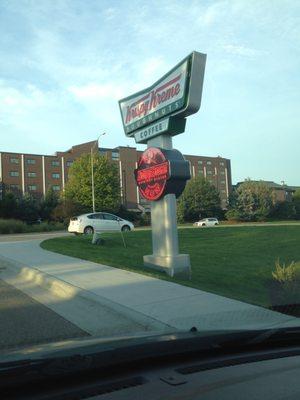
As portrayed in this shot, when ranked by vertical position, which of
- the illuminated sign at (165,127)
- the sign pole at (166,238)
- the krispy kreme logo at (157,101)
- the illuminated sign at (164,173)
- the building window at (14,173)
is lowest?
the sign pole at (166,238)

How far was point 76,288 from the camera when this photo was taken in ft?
32.7

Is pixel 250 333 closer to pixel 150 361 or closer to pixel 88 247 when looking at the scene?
pixel 150 361

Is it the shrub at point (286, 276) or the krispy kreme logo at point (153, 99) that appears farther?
Answer: the krispy kreme logo at point (153, 99)

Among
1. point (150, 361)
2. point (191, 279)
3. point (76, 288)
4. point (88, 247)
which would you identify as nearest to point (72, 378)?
point (150, 361)

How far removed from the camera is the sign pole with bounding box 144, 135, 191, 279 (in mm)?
12422

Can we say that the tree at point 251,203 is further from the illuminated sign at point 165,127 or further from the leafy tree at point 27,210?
the illuminated sign at point 165,127

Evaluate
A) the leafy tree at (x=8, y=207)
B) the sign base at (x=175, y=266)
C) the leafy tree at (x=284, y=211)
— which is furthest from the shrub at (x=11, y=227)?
the leafy tree at (x=284, y=211)

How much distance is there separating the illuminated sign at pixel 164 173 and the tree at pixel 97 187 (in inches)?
2029

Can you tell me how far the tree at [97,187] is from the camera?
6519cm

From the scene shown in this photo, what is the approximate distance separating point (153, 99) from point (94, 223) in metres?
17.9

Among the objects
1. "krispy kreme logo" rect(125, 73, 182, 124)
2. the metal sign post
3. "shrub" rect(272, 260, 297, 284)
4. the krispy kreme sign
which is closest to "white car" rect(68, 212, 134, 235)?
"krispy kreme logo" rect(125, 73, 182, 124)

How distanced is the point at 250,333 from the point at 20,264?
11588mm

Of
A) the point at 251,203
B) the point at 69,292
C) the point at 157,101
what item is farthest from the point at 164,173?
the point at 251,203

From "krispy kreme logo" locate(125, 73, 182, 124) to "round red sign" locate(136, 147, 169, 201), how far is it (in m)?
1.17
